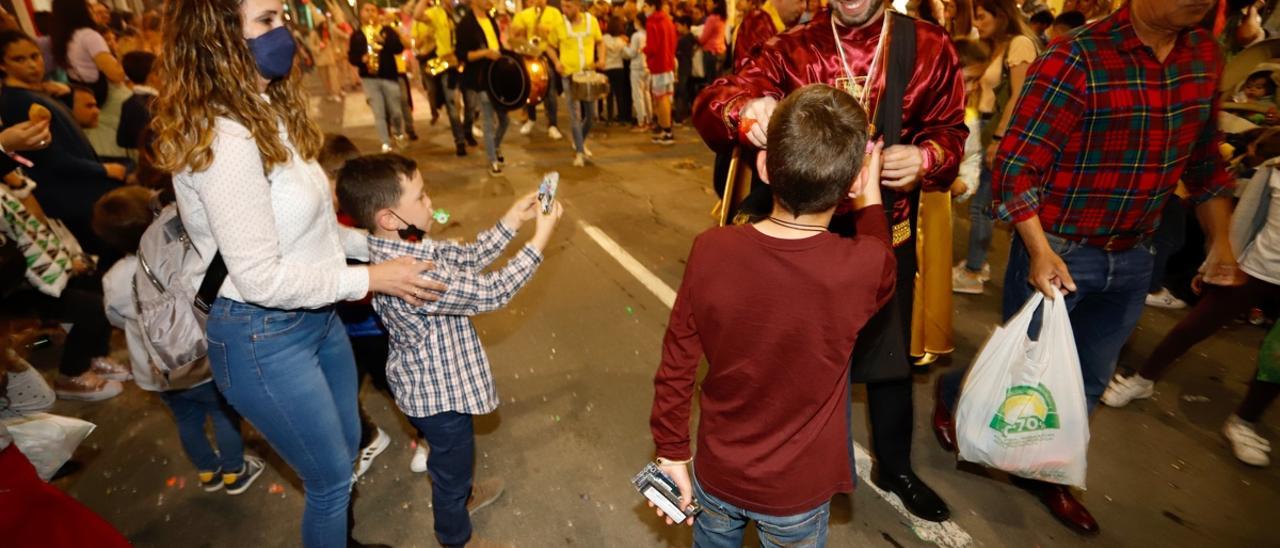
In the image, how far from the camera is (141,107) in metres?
4.28

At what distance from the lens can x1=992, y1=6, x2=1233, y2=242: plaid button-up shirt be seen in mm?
2133

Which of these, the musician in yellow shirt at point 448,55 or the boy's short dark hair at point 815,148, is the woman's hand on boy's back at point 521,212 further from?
the musician in yellow shirt at point 448,55

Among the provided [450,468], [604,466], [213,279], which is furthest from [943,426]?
[213,279]

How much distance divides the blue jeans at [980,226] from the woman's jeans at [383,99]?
7.75m

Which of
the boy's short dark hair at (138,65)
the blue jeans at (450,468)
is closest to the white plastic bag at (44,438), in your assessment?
the blue jeans at (450,468)

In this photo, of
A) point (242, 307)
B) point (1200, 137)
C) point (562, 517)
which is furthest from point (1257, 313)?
point (242, 307)

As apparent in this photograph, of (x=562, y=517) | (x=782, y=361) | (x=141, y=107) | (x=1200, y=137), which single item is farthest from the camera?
(x=141, y=107)

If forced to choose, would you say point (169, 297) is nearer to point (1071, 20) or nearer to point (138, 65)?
point (138, 65)

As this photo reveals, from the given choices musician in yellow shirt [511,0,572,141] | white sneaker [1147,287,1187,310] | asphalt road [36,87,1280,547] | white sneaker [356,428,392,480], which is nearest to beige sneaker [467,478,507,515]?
asphalt road [36,87,1280,547]

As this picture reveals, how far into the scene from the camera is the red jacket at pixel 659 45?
32.3ft

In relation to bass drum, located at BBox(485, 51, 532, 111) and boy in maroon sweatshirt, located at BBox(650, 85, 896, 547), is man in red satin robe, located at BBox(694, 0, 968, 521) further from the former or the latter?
bass drum, located at BBox(485, 51, 532, 111)

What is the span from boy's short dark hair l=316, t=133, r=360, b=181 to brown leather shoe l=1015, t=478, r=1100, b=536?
3.48m

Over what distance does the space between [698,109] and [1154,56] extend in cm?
155

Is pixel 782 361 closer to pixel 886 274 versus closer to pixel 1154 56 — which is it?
pixel 886 274
